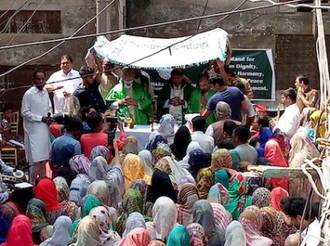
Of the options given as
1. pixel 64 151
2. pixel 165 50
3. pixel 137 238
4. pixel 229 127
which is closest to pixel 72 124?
pixel 64 151

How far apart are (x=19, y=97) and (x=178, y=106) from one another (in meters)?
4.62

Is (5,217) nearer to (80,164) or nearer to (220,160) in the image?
(80,164)

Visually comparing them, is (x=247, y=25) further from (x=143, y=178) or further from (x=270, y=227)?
(x=270, y=227)

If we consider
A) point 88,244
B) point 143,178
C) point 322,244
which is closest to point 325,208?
point 322,244

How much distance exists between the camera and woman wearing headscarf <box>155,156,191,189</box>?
9227mm

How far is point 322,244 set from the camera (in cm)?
479

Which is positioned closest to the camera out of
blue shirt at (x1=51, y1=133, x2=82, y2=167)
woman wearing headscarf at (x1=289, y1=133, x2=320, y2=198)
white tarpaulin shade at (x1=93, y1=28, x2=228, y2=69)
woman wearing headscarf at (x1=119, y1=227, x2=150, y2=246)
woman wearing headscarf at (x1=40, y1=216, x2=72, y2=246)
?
woman wearing headscarf at (x1=119, y1=227, x2=150, y2=246)

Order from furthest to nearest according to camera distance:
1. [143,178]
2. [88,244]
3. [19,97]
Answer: [19,97] < [143,178] < [88,244]

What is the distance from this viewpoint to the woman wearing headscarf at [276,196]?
28.4 feet

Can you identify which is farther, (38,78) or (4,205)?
(38,78)

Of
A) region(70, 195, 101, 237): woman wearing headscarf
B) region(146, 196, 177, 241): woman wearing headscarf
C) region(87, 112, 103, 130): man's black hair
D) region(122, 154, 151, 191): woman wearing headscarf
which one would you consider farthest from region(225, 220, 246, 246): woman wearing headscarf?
region(87, 112, 103, 130): man's black hair

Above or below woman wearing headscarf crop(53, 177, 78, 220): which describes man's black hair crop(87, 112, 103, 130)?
above

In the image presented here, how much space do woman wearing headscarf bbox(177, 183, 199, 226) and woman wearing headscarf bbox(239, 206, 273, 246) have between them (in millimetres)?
568

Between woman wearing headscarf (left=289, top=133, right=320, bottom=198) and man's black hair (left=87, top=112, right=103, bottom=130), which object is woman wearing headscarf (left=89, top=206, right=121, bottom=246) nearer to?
woman wearing headscarf (left=289, top=133, right=320, bottom=198)
